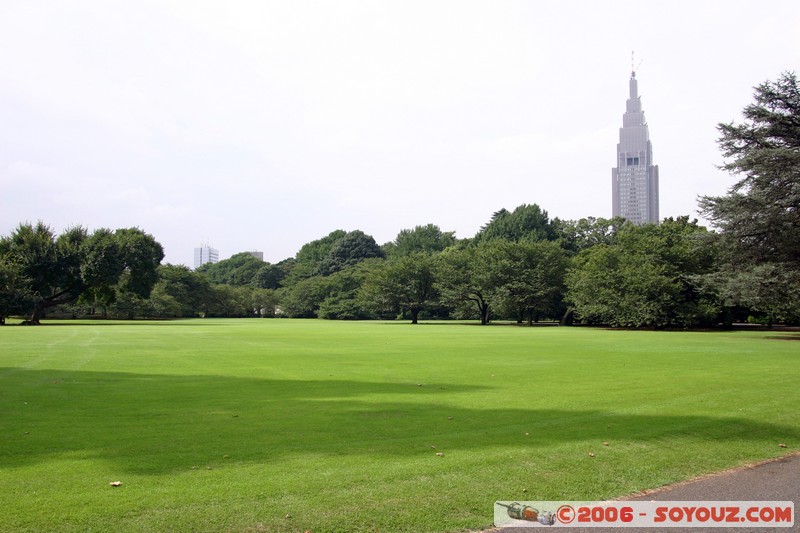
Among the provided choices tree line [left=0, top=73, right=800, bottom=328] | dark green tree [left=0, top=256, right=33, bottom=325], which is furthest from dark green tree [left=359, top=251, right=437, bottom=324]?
dark green tree [left=0, top=256, right=33, bottom=325]

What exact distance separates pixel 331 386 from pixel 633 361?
41.6 ft

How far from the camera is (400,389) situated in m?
14.5

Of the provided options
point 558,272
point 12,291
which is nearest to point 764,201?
point 558,272

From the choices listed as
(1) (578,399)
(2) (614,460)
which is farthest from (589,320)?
(2) (614,460)

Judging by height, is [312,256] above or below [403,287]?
above

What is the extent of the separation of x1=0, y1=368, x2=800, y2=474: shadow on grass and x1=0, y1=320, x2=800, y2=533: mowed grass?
5 centimetres

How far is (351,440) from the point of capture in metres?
9.16

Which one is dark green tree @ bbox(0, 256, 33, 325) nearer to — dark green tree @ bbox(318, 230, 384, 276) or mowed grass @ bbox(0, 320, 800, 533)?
mowed grass @ bbox(0, 320, 800, 533)

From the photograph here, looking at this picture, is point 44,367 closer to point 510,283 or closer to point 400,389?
point 400,389

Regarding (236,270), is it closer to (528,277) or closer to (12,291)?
(12,291)

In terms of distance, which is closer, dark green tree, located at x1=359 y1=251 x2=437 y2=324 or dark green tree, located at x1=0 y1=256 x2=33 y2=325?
dark green tree, located at x1=0 y1=256 x2=33 y2=325

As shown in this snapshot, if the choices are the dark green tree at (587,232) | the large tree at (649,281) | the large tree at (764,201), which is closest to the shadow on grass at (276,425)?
the large tree at (764,201)

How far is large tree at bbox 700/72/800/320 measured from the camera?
38.2 meters

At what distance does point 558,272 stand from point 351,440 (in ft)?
213
